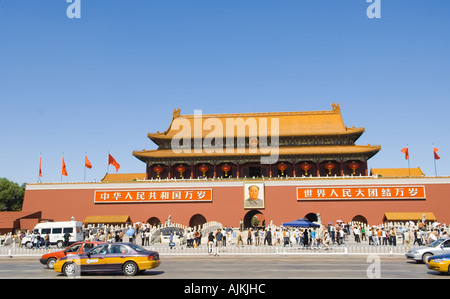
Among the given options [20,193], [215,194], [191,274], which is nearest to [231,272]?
[191,274]

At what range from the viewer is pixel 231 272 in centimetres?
1339

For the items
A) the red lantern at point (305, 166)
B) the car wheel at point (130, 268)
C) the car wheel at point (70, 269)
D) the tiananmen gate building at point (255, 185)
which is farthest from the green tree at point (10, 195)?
the car wheel at point (130, 268)

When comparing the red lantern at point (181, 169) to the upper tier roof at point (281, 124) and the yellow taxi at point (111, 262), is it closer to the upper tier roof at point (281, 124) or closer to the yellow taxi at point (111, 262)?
the upper tier roof at point (281, 124)

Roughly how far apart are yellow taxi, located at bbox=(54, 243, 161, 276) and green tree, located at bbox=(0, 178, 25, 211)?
173 ft

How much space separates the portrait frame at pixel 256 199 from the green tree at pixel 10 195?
4040 centimetres

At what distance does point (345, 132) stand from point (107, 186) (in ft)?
87.3

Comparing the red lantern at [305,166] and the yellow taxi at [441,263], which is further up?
the red lantern at [305,166]

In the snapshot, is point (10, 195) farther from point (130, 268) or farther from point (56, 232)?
point (130, 268)

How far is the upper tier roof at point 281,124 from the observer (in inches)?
1725

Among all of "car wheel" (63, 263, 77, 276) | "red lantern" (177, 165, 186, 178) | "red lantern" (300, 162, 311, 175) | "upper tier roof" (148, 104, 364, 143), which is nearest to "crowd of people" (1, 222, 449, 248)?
"car wheel" (63, 263, 77, 276)

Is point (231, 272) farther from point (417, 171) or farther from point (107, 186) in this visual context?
point (417, 171)

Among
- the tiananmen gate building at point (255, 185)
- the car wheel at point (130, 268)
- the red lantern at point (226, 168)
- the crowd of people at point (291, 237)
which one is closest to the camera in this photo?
the car wheel at point (130, 268)
